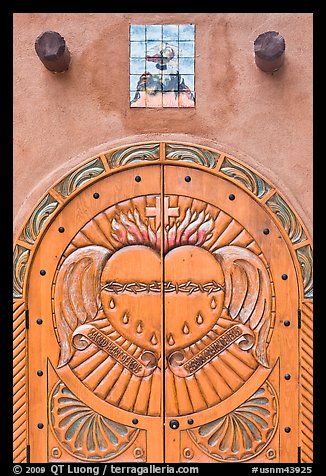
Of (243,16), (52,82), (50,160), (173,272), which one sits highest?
(243,16)

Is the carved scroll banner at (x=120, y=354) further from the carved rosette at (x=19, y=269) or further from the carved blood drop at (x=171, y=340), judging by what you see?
the carved rosette at (x=19, y=269)

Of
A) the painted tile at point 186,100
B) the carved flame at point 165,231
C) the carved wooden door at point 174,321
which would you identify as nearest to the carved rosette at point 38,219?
the carved wooden door at point 174,321

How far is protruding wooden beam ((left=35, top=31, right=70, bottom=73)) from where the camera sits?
13.7 feet

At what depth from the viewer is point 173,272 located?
14.1 ft

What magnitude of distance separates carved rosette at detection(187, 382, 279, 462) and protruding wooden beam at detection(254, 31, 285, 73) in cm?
179

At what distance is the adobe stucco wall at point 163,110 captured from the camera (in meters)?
4.29

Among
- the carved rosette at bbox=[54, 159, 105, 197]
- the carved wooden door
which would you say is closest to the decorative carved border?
the carved wooden door

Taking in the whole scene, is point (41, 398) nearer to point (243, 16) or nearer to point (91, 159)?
point (91, 159)

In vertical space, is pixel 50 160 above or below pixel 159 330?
above

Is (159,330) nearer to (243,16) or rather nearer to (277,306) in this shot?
(277,306)

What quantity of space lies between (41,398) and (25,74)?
72.4 inches

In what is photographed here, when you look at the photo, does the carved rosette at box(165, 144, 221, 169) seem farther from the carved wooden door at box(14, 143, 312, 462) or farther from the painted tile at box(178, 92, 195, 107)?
the painted tile at box(178, 92, 195, 107)

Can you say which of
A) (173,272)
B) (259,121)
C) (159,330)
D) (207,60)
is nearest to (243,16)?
(207,60)

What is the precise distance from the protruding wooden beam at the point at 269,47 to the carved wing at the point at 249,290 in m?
1.04
